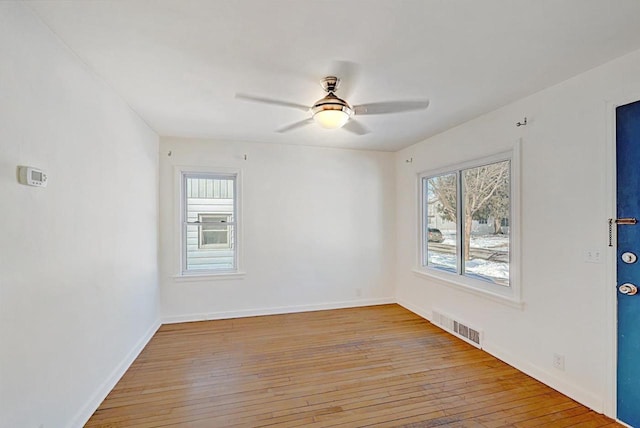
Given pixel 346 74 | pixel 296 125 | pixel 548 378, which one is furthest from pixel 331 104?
pixel 548 378

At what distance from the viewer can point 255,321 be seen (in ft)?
14.0

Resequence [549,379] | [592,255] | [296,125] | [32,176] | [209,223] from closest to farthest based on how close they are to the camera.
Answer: [32,176] < [592,255] < [549,379] < [296,125] < [209,223]

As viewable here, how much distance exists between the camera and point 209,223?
14.7ft

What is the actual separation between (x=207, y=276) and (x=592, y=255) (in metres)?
4.29

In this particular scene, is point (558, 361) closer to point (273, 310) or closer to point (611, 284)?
point (611, 284)

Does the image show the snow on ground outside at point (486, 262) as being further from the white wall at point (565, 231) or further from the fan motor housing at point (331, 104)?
the fan motor housing at point (331, 104)

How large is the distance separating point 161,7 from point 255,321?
3746mm

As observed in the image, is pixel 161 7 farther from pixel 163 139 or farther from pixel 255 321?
pixel 255 321

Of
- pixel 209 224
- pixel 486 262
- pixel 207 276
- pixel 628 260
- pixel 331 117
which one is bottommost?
pixel 207 276

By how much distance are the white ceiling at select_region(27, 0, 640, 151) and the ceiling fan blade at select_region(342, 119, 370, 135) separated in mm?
644

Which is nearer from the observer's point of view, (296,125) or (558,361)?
(558,361)

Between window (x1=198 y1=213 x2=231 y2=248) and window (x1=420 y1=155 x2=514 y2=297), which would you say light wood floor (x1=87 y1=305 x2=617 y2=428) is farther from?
window (x1=198 y1=213 x2=231 y2=248)

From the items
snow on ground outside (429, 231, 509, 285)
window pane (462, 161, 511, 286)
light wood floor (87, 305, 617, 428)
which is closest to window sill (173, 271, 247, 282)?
A: light wood floor (87, 305, 617, 428)

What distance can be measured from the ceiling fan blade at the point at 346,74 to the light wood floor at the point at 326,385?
2.60 meters
